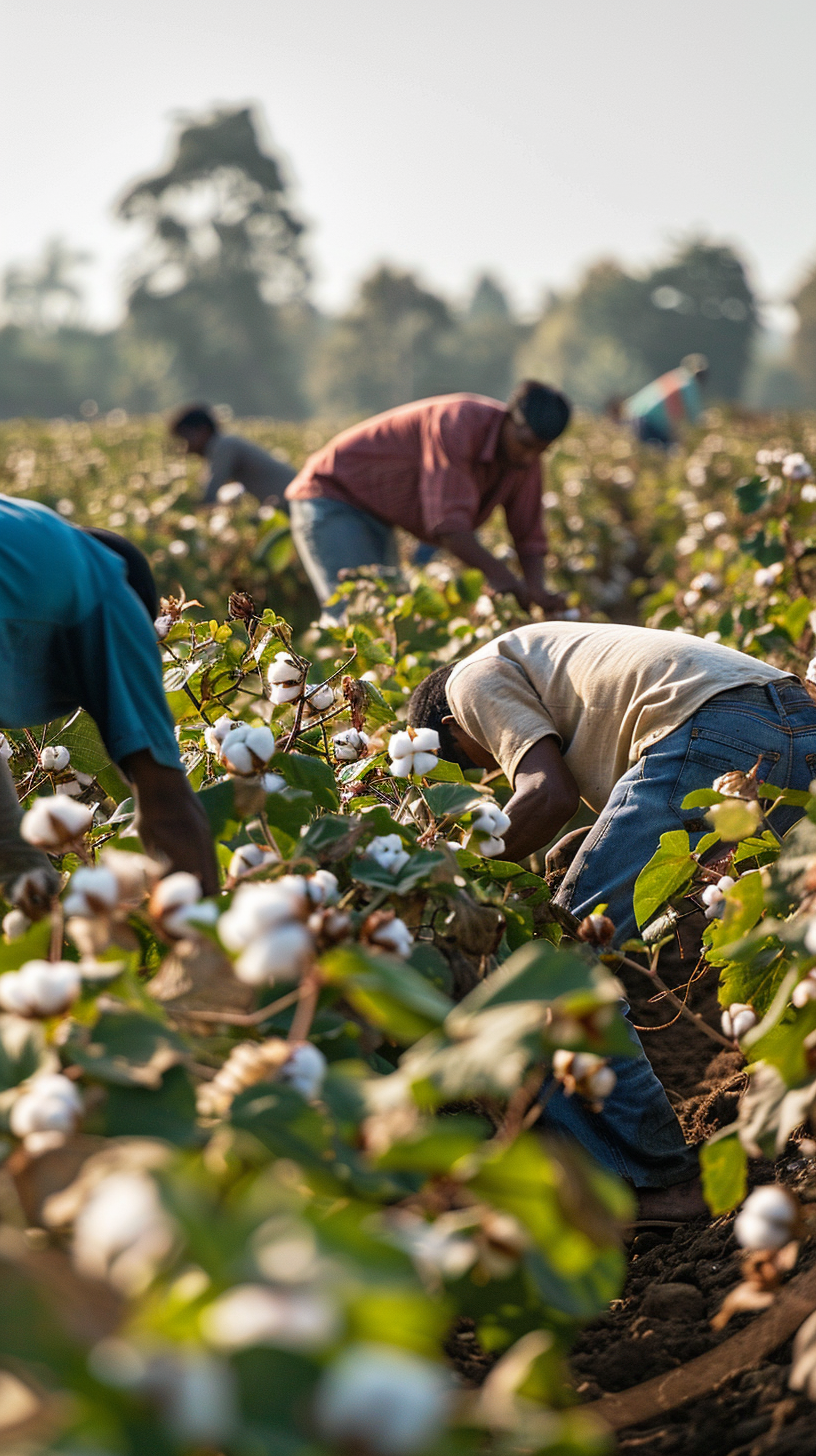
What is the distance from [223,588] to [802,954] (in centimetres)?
492

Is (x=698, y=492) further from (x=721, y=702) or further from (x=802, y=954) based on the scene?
(x=802, y=954)

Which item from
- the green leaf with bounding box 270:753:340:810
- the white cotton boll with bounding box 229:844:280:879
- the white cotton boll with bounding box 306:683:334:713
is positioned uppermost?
the white cotton boll with bounding box 229:844:280:879

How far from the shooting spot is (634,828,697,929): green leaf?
73.9 inches

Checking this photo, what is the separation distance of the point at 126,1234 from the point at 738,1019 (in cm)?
110

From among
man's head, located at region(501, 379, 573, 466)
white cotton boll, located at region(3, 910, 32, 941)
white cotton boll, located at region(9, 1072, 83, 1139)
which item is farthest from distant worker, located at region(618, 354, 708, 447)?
white cotton boll, located at region(9, 1072, 83, 1139)

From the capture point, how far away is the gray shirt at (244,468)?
19.7ft

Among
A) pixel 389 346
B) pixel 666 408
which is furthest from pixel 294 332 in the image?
pixel 666 408

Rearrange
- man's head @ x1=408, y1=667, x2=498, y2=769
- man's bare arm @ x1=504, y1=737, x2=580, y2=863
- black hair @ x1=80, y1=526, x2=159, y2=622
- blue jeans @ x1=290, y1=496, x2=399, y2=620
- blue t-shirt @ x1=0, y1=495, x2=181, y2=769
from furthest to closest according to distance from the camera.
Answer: blue jeans @ x1=290, y1=496, x2=399, y2=620, man's head @ x1=408, y1=667, x2=498, y2=769, man's bare arm @ x1=504, y1=737, x2=580, y2=863, black hair @ x1=80, y1=526, x2=159, y2=622, blue t-shirt @ x1=0, y1=495, x2=181, y2=769

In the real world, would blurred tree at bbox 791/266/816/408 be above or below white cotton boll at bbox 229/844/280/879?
below

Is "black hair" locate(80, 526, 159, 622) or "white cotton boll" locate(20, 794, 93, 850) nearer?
"white cotton boll" locate(20, 794, 93, 850)

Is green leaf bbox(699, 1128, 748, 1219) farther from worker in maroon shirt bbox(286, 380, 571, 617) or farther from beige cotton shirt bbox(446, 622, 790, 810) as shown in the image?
worker in maroon shirt bbox(286, 380, 571, 617)

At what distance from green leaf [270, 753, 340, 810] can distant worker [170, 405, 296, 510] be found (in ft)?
13.4

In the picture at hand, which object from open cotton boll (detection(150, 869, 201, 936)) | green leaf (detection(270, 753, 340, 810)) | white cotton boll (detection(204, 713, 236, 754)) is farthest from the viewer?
green leaf (detection(270, 753, 340, 810))

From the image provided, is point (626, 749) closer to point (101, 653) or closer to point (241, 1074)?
point (101, 653)
